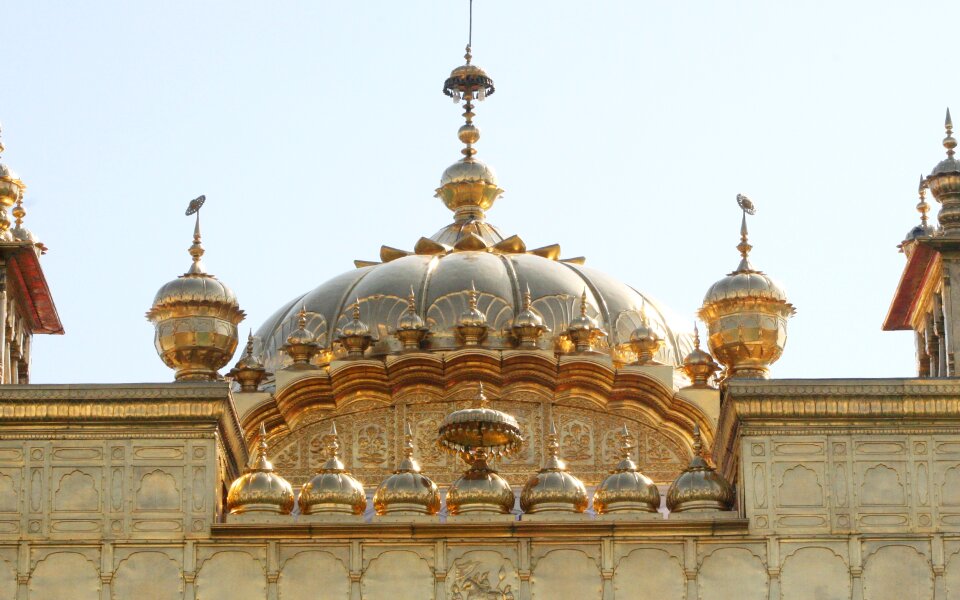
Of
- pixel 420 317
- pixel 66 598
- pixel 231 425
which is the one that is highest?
pixel 420 317

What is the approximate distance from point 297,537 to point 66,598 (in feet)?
8.72

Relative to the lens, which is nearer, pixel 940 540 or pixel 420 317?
pixel 940 540

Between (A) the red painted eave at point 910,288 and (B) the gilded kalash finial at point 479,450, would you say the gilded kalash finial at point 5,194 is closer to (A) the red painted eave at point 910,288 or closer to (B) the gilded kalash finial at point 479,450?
(B) the gilded kalash finial at point 479,450

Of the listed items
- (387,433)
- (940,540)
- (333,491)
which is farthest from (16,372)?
(940,540)

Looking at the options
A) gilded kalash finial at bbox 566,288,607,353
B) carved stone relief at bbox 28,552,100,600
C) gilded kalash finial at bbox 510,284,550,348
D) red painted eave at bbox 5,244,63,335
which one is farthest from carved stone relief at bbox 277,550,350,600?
gilded kalash finial at bbox 566,288,607,353

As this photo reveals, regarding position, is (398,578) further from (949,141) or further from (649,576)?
(949,141)

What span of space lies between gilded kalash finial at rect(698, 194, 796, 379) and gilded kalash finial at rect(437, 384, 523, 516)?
347cm

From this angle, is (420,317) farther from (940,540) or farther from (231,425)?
(940,540)

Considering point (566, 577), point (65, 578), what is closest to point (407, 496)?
point (566, 577)

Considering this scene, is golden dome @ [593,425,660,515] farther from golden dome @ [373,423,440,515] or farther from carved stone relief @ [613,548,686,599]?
golden dome @ [373,423,440,515]

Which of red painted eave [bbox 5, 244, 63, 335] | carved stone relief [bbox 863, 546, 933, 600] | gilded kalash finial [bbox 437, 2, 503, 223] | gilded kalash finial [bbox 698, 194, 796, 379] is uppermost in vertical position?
gilded kalash finial [bbox 437, 2, 503, 223]

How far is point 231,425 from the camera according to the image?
109 ft

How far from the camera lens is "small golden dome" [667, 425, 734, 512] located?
32375mm

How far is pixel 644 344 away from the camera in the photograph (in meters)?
38.7
